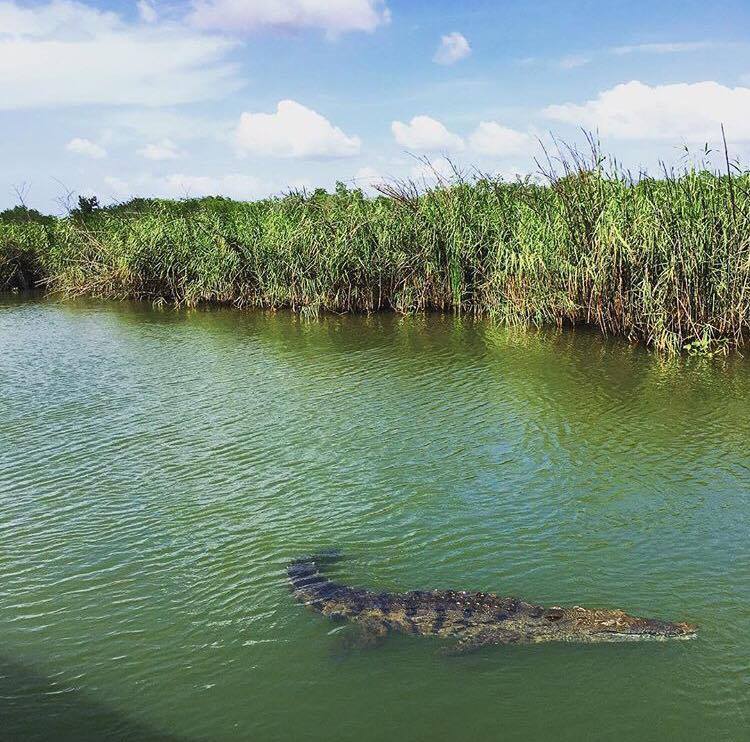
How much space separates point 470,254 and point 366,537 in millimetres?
9191

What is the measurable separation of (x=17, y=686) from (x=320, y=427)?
4.42 metres

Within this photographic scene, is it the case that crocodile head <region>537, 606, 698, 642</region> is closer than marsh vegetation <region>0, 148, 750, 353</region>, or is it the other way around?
crocodile head <region>537, 606, 698, 642</region>

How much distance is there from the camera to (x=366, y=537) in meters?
5.56

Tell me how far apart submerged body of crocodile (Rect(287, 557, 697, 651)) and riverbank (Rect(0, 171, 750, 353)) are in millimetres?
7106

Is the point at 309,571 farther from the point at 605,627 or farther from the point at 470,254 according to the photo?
the point at 470,254

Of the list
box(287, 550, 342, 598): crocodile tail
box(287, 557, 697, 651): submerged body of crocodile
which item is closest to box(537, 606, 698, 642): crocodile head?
box(287, 557, 697, 651): submerged body of crocodile

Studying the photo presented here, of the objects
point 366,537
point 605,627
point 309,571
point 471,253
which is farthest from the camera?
point 471,253

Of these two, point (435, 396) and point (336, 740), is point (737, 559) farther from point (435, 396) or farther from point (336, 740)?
point (435, 396)

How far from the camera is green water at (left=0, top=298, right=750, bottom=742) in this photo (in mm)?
3801

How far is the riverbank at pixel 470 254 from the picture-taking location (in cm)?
1048

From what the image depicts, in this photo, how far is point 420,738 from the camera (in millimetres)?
3564

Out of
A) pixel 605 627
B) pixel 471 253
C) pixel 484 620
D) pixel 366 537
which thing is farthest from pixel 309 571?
pixel 471 253

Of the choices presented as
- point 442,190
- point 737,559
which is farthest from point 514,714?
point 442,190

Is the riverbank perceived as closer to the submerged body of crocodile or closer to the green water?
the green water
